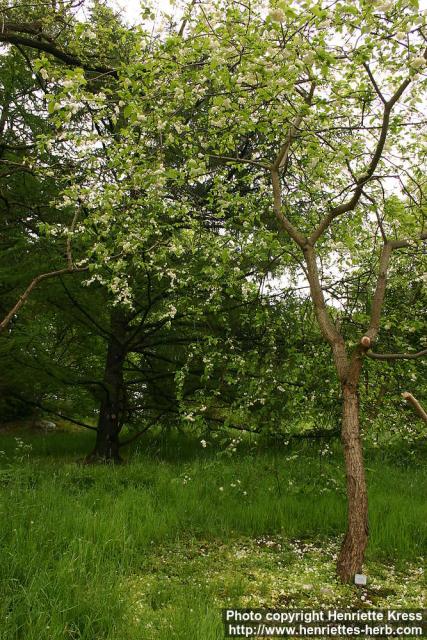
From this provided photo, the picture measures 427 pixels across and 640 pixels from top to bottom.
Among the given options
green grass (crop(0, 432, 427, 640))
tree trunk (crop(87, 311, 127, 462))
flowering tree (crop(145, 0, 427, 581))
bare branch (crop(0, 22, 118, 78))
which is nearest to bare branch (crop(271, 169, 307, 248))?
flowering tree (crop(145, 0, 427, 581))

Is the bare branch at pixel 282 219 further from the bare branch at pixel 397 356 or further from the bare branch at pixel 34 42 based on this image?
the bare branch at pixel 34 42

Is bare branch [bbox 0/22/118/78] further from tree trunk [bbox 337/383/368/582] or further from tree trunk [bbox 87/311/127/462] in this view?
tree trunk [bbox 337/383/368/582]

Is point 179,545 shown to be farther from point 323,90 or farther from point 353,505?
point 323,90

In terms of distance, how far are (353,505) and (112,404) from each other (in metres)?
5.62

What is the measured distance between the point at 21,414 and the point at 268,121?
11.4 meters

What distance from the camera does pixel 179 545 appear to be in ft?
18.6

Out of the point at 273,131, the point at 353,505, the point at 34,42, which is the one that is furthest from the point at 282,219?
the point at 34,42

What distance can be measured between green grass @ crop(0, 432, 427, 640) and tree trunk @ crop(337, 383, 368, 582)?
0.75ft

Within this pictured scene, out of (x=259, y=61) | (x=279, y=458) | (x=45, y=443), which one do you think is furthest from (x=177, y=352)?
(x=259, y=61)

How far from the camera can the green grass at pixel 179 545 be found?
3.86 m

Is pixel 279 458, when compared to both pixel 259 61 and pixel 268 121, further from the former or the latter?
pixel 259 61

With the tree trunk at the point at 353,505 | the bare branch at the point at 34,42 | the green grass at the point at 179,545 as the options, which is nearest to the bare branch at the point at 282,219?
the tree trunk at the point at 353,505

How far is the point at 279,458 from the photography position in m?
9.61

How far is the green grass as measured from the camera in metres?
3.86
